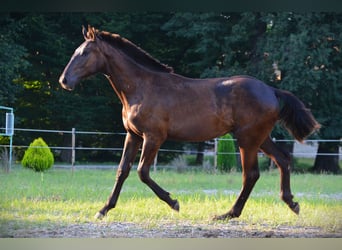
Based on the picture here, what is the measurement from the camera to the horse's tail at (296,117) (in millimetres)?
5363

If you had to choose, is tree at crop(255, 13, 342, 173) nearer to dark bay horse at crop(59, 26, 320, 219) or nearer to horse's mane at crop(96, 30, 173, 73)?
dark bay horse at crop(59, 26, 320, 219)

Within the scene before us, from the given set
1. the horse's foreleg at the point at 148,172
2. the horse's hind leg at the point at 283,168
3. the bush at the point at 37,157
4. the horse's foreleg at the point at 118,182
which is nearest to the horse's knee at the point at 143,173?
the horse's foreleg at the point at 148,172

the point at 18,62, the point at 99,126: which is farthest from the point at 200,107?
the point at 99,126

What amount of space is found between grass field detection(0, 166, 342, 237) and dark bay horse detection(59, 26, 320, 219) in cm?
28

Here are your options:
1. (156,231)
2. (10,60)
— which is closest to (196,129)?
(156,231)

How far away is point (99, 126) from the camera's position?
9.89 m

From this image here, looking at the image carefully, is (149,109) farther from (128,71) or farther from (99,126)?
(99,126)

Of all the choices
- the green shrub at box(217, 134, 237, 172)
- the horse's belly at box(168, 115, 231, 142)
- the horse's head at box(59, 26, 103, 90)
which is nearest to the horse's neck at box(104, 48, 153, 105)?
the horse's head at box(59, 26, 103, 90)

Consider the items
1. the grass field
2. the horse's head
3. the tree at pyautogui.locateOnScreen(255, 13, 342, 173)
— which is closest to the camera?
the horse's head

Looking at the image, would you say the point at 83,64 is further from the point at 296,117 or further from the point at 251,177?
the point at 296,117

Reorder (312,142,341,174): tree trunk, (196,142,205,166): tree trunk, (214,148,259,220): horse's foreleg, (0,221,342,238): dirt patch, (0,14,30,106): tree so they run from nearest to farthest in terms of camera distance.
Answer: (0,221,342,238): dirt patch, (214,148,259,220): horse's foreleg, (0,14,30,106): tree, (196,142,205,166): tree trunk, (312,142,341,174): tree trunk

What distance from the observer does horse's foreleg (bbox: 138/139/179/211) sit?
5148 millimetres

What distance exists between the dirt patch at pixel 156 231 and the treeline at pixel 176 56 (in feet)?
12.0

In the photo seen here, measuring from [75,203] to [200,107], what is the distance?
1.62 meters
